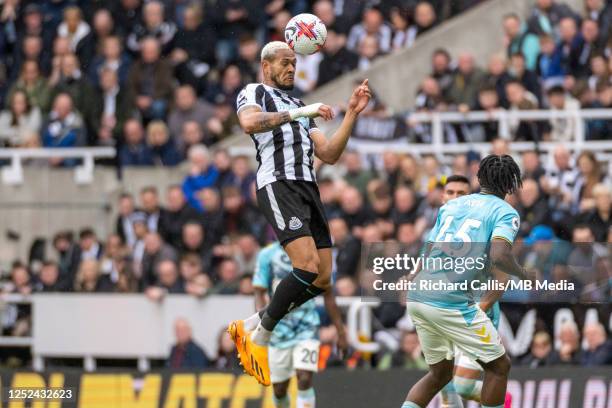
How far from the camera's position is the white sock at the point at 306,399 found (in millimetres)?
13789

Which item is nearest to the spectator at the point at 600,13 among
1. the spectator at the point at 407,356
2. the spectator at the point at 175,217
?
the spectator at the point at 407,356

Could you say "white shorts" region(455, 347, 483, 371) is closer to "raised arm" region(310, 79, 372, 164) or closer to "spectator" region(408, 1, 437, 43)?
"raised arm" region(310, 79, 372, 164)

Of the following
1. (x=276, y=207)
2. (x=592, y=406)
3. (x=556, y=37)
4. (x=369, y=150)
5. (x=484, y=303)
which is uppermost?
(x=556, y=37)

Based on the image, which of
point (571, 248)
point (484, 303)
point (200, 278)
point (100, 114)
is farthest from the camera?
point (100, 114)

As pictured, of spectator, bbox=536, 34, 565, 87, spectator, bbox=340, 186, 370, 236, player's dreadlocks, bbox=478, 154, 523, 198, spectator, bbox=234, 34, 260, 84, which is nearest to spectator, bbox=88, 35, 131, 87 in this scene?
spectator, bbox=234, 34, 260, 84

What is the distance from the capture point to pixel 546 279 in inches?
568

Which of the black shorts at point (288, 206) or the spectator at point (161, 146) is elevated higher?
the spectator at point (161, 146)

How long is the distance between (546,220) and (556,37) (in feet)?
9.90

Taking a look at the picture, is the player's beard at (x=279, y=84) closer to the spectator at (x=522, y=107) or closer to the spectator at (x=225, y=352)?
the spectator at (x=225, y=352)

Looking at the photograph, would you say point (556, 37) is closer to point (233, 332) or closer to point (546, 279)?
point (546, 279)

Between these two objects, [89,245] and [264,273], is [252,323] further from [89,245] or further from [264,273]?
[89,245]

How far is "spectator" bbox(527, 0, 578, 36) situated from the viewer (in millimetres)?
18844

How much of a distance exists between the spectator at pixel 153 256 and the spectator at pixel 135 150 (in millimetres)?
1860

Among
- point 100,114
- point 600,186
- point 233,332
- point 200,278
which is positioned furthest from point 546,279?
point 100,114
